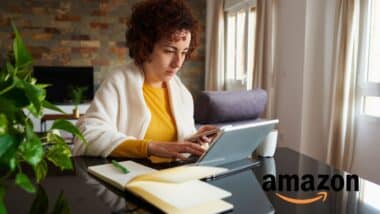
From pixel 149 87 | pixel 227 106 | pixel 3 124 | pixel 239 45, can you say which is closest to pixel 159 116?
pixel 149 87

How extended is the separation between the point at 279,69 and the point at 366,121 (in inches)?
44.3

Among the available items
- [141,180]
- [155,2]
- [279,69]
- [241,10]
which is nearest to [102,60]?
[241,10]

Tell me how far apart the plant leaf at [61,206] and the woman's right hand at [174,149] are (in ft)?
1.33

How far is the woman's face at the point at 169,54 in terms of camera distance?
128 cm

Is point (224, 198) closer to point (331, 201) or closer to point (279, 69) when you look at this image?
point (331, 201)

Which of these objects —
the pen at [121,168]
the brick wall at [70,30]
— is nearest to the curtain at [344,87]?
the pen at [121,168]

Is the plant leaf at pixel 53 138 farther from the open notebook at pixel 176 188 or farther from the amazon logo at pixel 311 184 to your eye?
the amazon logo at pixel 311 184

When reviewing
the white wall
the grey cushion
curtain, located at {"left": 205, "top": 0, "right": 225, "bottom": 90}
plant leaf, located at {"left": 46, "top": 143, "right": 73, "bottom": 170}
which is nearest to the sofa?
the grey cushion

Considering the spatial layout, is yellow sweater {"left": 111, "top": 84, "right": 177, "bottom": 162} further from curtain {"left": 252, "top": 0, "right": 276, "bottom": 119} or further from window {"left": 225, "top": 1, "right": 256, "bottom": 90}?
window {"left": 225, "top": 1, "right": 256, "bottom": 90}

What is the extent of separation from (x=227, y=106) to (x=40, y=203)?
188 centimetres

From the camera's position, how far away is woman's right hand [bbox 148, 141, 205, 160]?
1036mm

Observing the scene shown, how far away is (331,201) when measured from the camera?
29.9 inches

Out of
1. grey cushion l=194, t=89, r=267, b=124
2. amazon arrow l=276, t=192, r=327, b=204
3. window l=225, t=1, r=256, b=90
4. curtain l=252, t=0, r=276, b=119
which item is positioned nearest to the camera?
amazon arrow l=276, t=192, r=327, b=204

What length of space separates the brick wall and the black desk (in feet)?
15.7
